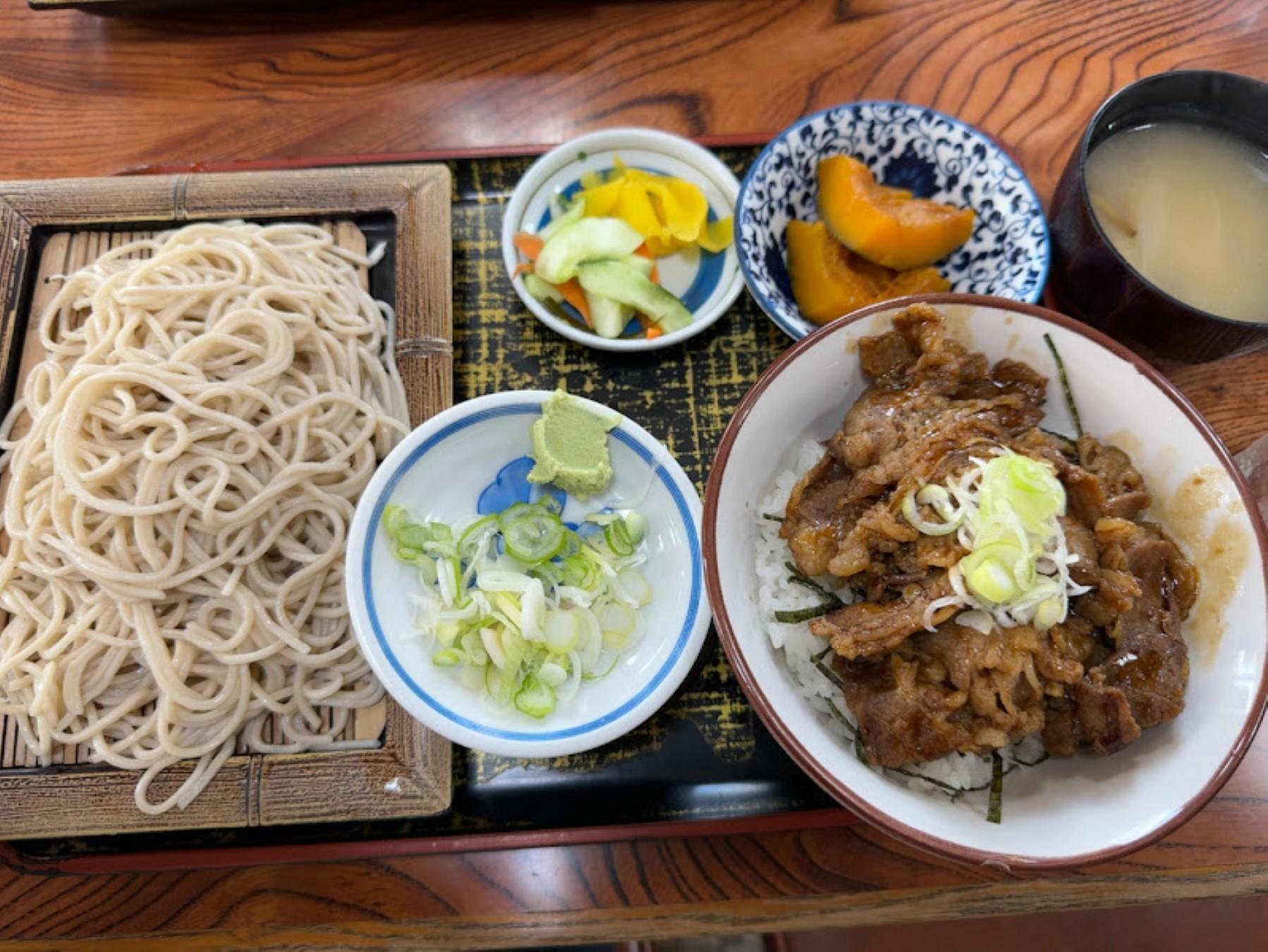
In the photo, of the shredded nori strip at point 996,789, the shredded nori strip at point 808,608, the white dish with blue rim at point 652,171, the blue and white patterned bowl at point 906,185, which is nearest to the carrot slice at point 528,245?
the white dish with blue rim at point 652,171

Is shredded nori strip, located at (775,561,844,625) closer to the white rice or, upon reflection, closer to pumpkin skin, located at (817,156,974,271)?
the white rice

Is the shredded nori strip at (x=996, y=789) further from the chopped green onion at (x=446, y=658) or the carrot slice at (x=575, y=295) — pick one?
the carrot slice at (x=575, y=295)

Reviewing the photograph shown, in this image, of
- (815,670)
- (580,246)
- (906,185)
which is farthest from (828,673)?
(906,185)

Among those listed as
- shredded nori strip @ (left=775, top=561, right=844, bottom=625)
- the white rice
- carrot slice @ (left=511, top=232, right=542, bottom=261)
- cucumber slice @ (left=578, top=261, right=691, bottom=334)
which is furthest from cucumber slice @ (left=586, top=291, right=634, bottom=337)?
shredded nori strip @ (left=775, top=561, right=844, bottom=625)

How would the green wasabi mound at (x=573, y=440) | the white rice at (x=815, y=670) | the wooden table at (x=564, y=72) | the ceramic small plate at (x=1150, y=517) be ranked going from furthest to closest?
the wooden table at (x=564, y=72), the green wasabi mound at (x=573, y=440), the white rice at (x=815, y=670), the ceramic small plate at (x=1150, y=517)

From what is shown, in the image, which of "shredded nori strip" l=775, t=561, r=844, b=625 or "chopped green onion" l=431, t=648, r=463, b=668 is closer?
"shredded nori strip" l=775, t=561, r=844, b=625
